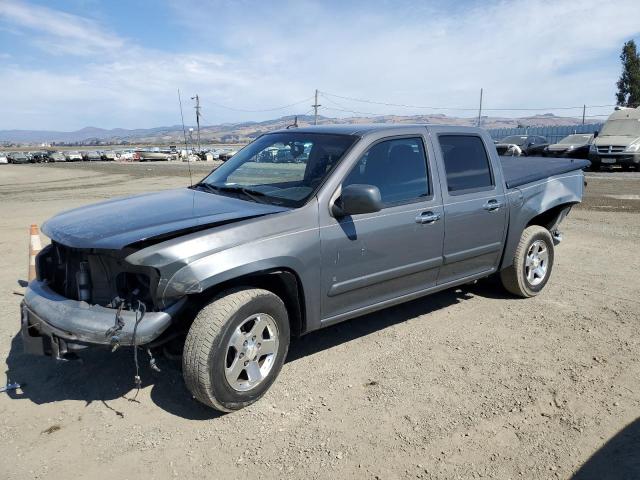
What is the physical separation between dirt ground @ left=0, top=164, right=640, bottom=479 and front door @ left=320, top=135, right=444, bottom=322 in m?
0.54

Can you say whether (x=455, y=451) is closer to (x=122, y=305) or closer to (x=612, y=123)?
(x=122, y=305)

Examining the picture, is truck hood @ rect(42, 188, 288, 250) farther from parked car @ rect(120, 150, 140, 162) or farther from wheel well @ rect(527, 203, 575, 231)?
parked car @ rect(120, 150, 140, 162)

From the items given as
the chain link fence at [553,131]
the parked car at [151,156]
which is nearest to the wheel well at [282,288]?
the chain link fence at [553,131]

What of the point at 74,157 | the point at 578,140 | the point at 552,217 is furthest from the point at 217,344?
the point at 74,157

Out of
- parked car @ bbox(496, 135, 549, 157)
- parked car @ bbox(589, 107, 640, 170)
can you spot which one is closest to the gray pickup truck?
parked car @ bbox(589, 107, 640, 170)

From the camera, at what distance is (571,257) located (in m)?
7.00

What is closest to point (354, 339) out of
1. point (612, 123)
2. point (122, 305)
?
point (122, 305)

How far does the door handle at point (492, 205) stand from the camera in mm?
4535

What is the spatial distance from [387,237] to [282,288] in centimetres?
89

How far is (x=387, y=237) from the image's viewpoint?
3.76 metres

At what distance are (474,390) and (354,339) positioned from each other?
1162mm

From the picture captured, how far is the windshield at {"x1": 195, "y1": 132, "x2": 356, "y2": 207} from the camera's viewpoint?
371cm

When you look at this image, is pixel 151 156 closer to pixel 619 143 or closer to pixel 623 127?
pixel 623 127

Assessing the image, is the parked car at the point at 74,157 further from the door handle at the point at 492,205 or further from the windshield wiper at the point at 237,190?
the door handle at the point at 492,205
